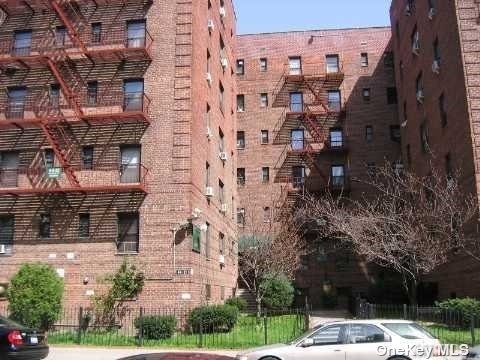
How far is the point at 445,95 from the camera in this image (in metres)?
27.8

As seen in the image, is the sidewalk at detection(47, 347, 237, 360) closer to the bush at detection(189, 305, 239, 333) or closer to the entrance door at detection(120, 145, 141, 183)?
the bush at detection(189, 305, 239, 333)

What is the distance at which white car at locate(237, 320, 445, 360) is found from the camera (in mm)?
12523

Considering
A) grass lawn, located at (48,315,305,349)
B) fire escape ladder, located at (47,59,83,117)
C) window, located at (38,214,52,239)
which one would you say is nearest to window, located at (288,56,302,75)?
fire escape ladder, located at (47,59,83,117)

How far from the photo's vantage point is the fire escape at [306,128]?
133 feet

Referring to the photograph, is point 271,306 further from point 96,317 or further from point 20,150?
point 20,150

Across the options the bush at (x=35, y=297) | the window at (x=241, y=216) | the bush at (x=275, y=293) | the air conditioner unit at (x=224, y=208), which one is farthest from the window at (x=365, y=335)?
the window at (x=241, y=216)

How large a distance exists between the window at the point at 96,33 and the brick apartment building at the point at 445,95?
53.8 feet

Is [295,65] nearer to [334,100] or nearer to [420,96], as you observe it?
[334,100]

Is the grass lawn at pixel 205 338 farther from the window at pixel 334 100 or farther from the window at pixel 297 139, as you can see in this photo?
the window at pixel 334 100

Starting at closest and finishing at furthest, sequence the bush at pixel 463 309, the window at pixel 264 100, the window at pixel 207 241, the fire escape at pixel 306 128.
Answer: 1. the bush at pixel 463 309
2. the window at pixel 207 241
3. the fire escape at pixel 306 128
4. the window at pixel 264 100

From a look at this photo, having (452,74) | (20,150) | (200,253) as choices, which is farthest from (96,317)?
(452,74)

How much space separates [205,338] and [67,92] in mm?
12146

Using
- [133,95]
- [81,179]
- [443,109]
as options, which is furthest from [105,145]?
[443,109]

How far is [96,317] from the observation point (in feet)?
74.0
